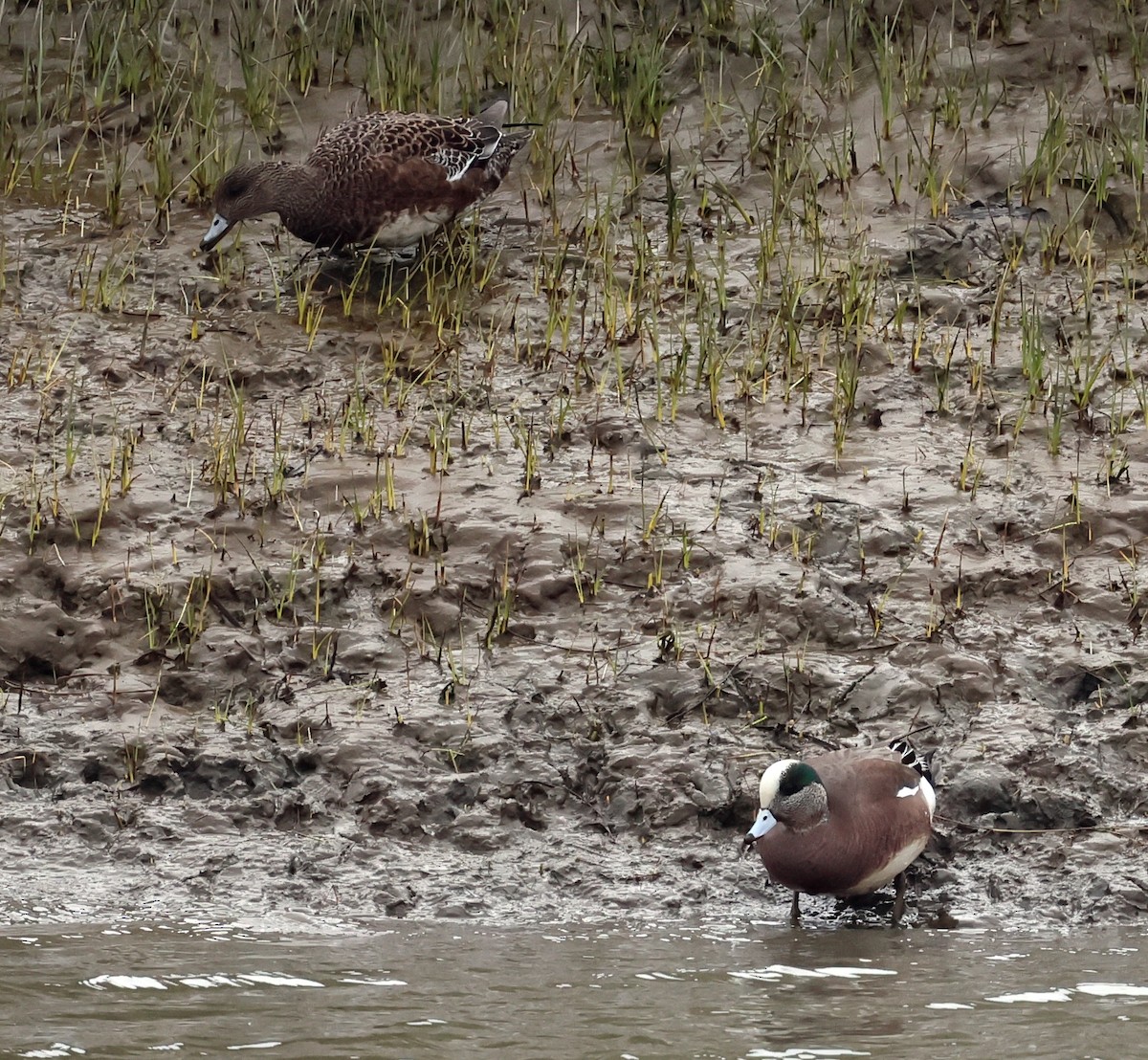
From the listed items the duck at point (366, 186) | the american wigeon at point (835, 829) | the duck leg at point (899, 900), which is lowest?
the duck leg at point (899, 900)

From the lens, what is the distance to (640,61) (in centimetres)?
890

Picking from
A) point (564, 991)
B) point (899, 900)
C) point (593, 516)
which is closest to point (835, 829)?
point (899, 900)

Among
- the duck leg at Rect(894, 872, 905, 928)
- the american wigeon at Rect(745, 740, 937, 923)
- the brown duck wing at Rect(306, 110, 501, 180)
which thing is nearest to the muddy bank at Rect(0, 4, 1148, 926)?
the duck leg at Rect(894, 872, 905, 928)

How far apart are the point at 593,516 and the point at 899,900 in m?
2.09

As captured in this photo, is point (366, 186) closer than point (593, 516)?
No

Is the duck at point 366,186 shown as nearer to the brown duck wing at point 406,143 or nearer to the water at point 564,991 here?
the brown duck wing at point 406,143

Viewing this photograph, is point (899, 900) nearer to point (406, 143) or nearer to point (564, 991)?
point (564, 991)

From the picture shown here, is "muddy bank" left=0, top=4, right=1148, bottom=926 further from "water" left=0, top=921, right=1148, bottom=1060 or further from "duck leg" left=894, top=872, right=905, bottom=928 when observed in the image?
"water" left=0, top=921, right=1148, bottom=1060

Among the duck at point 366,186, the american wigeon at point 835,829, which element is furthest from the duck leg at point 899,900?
the duck at point 366,186

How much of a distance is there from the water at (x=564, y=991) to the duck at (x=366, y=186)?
13.2 feet

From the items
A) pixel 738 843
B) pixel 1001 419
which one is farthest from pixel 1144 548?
pixel 738 843

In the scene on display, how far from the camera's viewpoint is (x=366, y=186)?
7.72 m

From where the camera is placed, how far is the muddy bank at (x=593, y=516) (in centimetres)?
515

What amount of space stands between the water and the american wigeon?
6.3 inches
